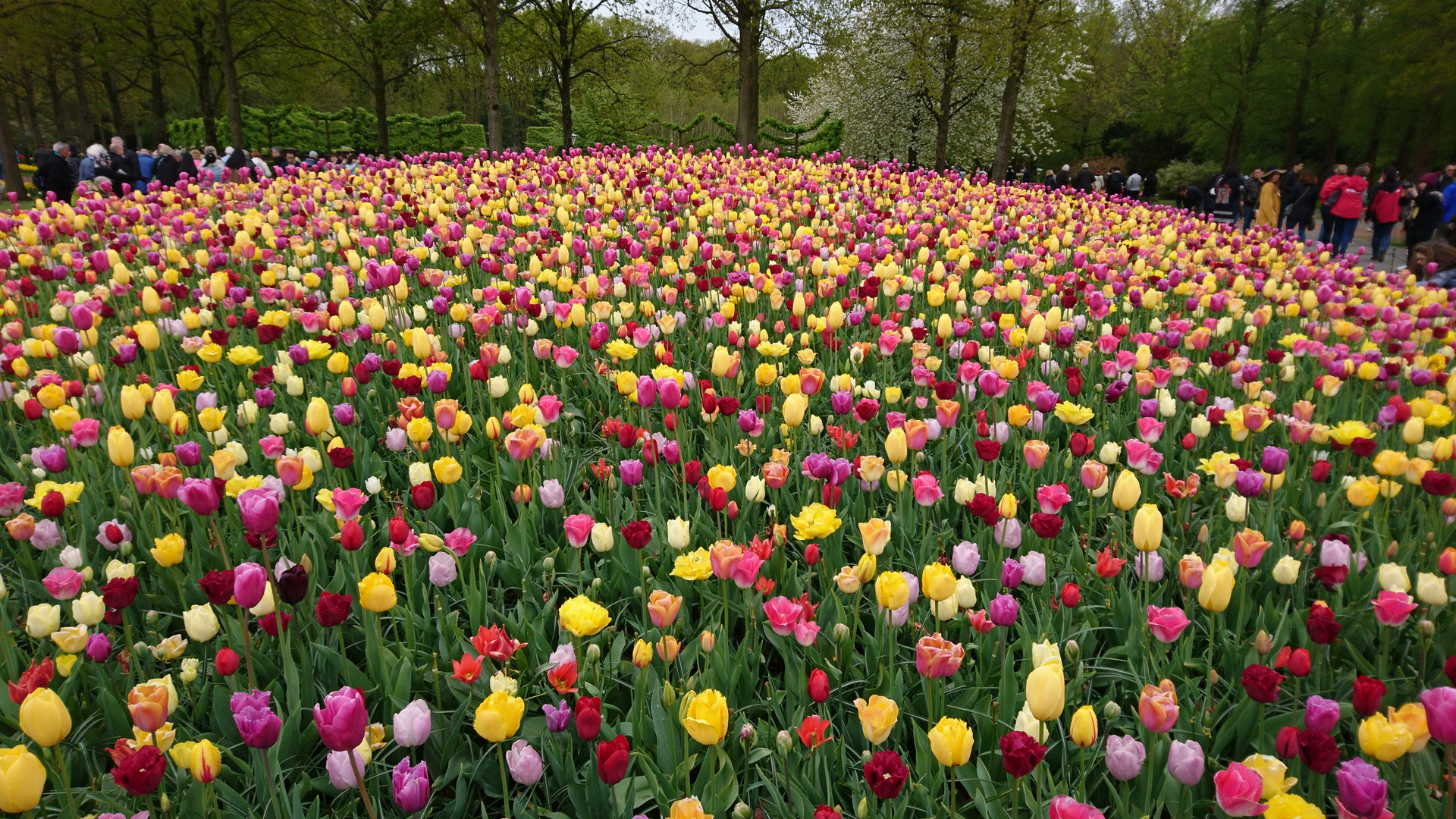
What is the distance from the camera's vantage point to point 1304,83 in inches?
1237

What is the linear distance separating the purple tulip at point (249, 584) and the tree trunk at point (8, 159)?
2047 centimetres

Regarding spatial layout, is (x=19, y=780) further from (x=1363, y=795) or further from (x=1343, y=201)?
(x=1343, y=201)

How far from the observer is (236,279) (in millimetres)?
6105

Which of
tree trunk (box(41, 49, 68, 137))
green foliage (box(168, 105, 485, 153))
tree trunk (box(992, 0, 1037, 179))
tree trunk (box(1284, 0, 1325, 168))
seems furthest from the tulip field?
tree trunk (box(41, 49, 68, 137))

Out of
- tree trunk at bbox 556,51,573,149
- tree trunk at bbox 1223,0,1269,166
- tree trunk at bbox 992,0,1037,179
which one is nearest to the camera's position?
tree trunk at bbox 992,0,1037,179

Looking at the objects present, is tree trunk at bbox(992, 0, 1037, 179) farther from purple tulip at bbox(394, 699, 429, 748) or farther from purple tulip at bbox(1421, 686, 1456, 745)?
purple tulip at bbox(394, 699, 429, 748)

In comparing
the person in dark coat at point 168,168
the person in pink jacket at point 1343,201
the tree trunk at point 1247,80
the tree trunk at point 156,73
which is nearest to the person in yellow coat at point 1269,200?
the person in pink jacket at point 1343,201

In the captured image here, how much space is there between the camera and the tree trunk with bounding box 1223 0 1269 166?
32969mm

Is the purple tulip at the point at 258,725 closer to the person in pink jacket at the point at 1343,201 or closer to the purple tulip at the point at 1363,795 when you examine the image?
the purple tulip at the point at 1363,795

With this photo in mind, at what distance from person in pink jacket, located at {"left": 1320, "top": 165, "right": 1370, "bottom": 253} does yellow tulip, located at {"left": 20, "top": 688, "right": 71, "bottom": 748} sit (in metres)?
16.3

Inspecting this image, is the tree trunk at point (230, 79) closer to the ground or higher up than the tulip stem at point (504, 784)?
higher up

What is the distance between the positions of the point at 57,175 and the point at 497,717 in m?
16.9

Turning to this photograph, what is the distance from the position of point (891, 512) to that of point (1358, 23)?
38185 mm

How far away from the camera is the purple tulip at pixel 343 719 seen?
1353 mm
